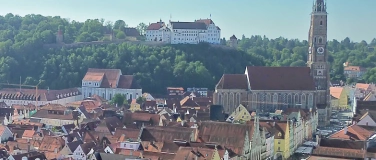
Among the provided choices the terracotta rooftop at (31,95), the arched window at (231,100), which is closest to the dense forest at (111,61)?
the terracotta rooftop at (31,95)

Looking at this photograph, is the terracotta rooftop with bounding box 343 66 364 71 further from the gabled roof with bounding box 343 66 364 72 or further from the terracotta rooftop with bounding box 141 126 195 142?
the terracotta rooftop with bounding box 141 126 195 142

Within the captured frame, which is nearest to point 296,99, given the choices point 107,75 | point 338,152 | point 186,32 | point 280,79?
point 280,79

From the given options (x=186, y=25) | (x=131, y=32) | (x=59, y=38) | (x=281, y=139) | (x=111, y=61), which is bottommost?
(x=281, y=139)

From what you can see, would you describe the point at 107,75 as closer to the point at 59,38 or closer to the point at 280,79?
the point at 59,38

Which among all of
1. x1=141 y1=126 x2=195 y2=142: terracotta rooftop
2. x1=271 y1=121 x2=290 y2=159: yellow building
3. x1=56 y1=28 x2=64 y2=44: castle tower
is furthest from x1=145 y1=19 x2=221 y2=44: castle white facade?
x1=141 y1=126 x2=195 y2=142: terracotta rooftop

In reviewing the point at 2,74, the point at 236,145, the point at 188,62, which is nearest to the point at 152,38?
the point at 188,62

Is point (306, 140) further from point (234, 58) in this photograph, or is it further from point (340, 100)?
point (234, 58)

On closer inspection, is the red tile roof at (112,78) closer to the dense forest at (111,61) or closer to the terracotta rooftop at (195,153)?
the dense forest at (111,61)
